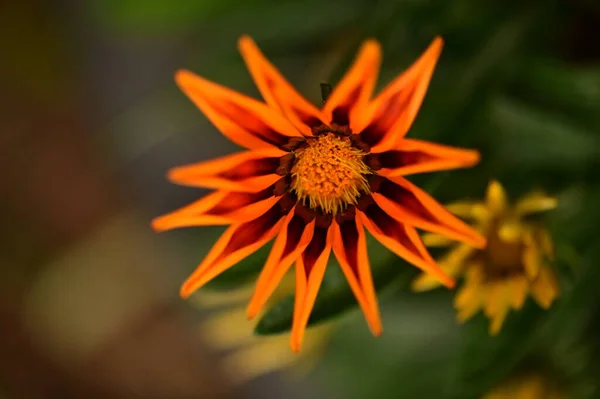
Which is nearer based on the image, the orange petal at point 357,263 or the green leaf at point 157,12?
the orange petal at point 357,263

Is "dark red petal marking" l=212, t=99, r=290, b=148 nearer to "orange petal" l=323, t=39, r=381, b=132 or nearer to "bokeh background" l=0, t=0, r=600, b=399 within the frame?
"orange petal" l=323, t=39, r=381, b=132

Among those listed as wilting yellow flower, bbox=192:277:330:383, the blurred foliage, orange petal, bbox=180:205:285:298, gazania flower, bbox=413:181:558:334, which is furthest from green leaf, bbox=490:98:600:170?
orange petal, bbox=180:205:285:298

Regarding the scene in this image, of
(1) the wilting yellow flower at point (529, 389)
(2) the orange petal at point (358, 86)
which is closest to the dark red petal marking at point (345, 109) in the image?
(2) the orange petal at point (358, 86)

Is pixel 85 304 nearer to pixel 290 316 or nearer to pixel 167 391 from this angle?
pixel 167 391

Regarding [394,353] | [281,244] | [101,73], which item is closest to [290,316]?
[281,244]

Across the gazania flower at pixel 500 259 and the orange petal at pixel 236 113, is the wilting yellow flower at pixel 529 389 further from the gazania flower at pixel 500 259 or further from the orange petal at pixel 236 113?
the orange petal at pixel 236 113

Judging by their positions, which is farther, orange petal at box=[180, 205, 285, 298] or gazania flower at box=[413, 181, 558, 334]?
gazania flower at box=[413, 181, 558, 334]
